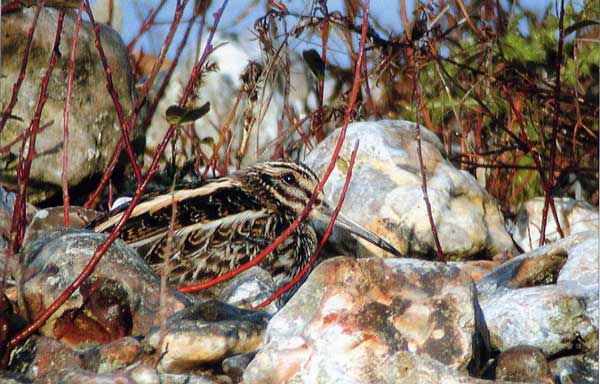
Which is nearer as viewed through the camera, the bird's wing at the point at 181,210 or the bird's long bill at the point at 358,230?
the bird's wing at the point at 181,210

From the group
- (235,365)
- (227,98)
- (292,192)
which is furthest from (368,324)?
(227,98)

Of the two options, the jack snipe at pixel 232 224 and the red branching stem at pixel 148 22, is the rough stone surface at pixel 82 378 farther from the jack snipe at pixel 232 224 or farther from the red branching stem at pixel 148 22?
the red branching stem at pixel 148 22

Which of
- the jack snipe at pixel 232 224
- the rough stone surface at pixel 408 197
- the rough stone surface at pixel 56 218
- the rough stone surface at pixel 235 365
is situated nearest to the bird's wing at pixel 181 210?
the jack snipe at pixel 232 224

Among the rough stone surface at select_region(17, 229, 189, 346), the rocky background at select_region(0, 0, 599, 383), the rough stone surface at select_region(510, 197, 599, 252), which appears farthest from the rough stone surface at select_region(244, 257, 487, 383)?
the rough stone surface at select_region(510, 197, 599, 252)

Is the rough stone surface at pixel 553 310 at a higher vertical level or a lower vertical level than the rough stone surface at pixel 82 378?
higher

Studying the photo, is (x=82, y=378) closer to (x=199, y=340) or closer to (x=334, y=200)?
(x=199, y=340)

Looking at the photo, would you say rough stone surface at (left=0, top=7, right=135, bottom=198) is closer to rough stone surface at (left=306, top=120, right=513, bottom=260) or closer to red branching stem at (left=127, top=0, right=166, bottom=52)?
red branching stem at (left=127, top=0, right=166, bottom=52)

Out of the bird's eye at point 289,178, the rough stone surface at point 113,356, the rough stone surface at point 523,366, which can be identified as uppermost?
the bird's eye at point 289,178
